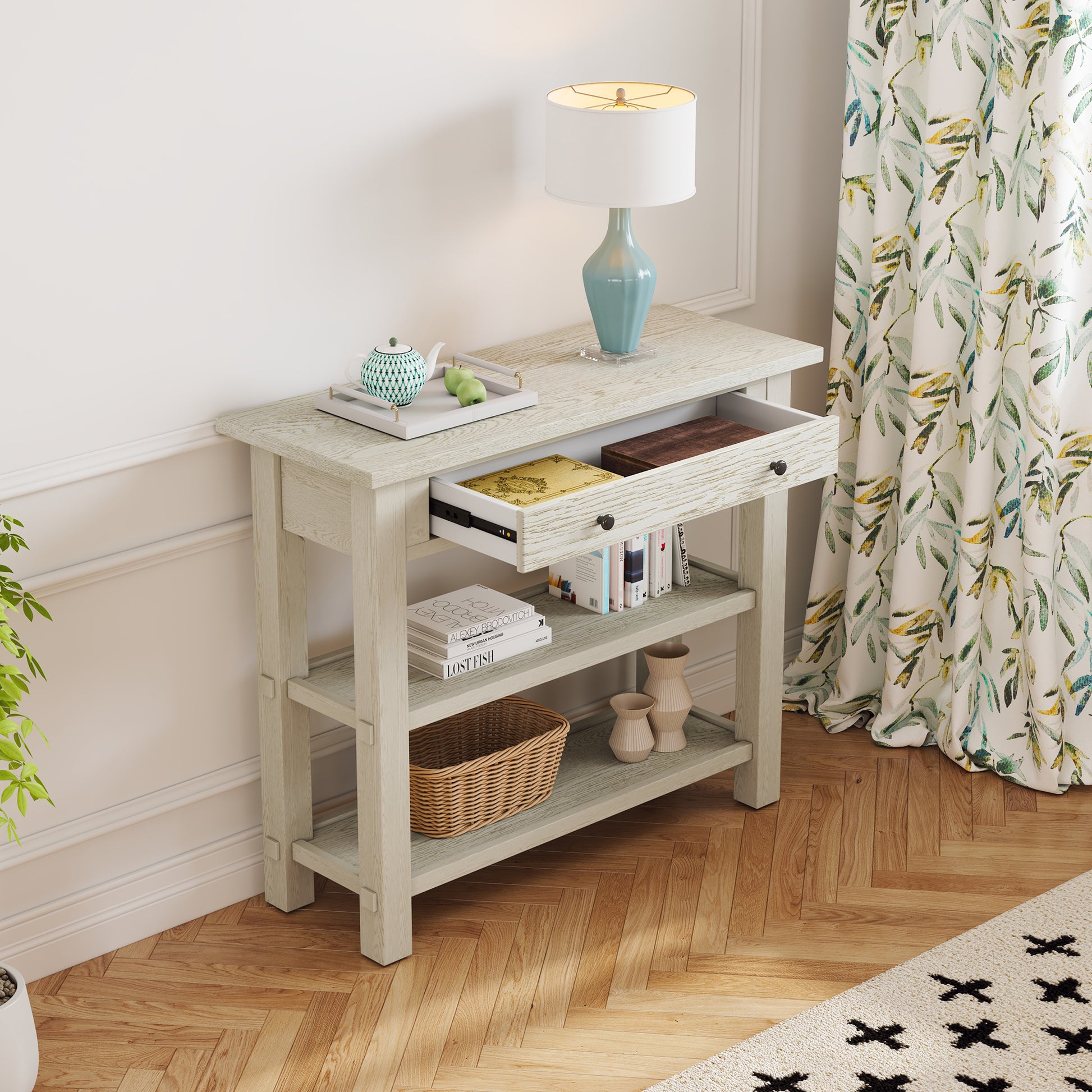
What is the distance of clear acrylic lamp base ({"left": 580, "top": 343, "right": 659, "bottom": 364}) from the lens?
2.53 meters

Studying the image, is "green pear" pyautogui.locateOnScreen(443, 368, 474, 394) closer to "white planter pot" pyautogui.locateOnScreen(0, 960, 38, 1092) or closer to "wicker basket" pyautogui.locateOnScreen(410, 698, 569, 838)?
"wicker basket" pyautogui.locateOnScreen(410, 698, 569, 838)

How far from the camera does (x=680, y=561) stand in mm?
2701

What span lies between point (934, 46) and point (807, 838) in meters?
1.45

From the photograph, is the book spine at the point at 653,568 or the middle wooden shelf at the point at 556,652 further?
the book spine at the point at 653,568

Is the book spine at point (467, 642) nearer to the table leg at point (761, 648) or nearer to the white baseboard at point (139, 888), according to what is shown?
the white baseboard at point (139, 888)

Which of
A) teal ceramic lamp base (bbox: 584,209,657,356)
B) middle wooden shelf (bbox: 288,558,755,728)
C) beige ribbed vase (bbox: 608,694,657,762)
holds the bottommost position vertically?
beige ribbed vase (bbox: 608,694,657,762)

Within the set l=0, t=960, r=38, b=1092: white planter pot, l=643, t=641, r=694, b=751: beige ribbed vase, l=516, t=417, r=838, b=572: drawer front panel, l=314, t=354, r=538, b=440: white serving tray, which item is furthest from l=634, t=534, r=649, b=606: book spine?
l=0, t=960, r=38, b=1092: white planter pot

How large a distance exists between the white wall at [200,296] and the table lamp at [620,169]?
0.52ft

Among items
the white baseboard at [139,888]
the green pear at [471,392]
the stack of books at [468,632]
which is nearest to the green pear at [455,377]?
the green pear at [471,392]

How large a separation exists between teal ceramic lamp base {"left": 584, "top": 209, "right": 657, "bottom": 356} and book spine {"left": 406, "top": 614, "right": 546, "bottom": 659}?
0.50m

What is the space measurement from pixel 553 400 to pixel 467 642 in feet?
1.31

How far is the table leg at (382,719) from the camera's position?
7.03ft

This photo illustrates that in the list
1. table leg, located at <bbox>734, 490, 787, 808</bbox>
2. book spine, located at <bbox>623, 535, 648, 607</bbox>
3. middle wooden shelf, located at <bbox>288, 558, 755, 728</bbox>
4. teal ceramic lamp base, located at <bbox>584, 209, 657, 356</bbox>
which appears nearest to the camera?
middle wooden shelf, located at <bbox>288, 558, 755, 728</bbox>

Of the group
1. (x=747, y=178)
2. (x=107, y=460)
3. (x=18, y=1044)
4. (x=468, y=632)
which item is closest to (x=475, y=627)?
(x=468, y=632)
